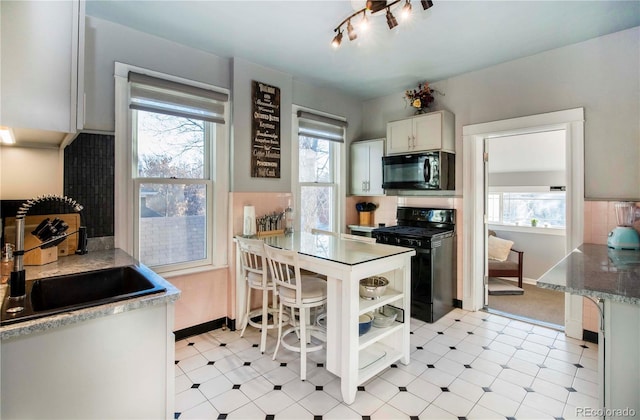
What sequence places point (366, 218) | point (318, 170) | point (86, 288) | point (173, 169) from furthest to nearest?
point (366, 218) < point (318, 170) < point (173, 169) < point (86, 288)

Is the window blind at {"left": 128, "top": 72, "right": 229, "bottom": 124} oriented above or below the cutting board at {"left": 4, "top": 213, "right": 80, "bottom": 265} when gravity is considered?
above

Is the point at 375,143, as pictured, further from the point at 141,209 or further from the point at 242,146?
the point at 141,209

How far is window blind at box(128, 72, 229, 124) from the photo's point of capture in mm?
2545

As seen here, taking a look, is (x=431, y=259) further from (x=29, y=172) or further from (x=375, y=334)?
(x=29, y=172)

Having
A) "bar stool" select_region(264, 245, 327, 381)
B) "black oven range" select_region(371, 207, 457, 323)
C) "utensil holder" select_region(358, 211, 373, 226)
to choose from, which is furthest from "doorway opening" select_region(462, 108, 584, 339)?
"bar stool" select_region(264, 245, 327, 381)

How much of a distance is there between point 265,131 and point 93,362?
2.51 metres

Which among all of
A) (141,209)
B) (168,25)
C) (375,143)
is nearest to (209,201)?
(141,209)

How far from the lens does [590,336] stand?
277cm

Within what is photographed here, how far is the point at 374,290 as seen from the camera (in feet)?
7.28

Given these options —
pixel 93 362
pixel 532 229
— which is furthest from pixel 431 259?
pixel 93 362

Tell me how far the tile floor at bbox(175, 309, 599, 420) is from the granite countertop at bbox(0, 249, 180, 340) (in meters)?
0.97

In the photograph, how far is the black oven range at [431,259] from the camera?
3242mm

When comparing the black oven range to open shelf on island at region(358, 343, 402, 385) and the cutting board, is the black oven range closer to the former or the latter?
open shelf on island at region(358, 343, 402, 385)

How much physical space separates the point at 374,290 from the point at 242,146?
1909mm
